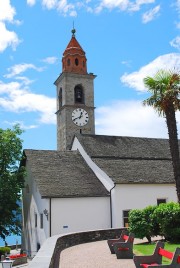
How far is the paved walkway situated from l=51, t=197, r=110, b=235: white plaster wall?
9.75m

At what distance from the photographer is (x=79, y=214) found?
28.3 meters

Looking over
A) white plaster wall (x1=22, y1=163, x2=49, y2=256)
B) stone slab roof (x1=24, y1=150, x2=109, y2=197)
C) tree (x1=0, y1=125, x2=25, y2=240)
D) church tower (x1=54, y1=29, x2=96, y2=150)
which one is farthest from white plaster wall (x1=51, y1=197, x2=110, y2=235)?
church tower (x1=54, y1=29, x2=96, y2=150)

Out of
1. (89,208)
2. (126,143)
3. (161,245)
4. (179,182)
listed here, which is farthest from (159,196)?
(161,245)

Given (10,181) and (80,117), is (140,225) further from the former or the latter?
(80,117)

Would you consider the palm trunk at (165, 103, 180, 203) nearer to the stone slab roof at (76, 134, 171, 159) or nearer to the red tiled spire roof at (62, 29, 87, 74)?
the stone slab roof at (76, 134, 171, 159)

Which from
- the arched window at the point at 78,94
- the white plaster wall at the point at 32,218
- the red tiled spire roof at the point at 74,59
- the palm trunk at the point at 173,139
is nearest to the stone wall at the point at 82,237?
the palm trunk at the point at 173,139

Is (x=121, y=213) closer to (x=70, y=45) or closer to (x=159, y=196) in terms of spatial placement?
(x=159, y=196)

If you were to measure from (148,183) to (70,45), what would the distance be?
26.9m

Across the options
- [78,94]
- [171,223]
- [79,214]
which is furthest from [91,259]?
[78,94]

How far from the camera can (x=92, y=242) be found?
21.0 metres

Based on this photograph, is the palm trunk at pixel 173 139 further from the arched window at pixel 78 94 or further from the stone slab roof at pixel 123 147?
the arched window at pixel 78 94

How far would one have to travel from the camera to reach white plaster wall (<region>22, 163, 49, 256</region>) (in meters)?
28.6

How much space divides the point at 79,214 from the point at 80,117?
20369 millimetres

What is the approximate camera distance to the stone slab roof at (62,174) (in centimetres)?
2861
